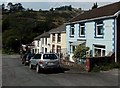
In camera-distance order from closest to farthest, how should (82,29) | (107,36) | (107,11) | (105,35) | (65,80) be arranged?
(65,80) → (107,36) → (105,35) → (107,11) → (82,29)

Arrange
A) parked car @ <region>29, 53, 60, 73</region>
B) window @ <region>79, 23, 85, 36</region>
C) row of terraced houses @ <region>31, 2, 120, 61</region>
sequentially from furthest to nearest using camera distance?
window @ <region>79, 23, 85, 36</region> → row of terraced houses @ <region>31, 2, 120, 61</region> → parked car @ <region>29, 53, 60, 73</region>

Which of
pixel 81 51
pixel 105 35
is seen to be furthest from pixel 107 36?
pixel 81 51

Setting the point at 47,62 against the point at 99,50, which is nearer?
the point at 47,62

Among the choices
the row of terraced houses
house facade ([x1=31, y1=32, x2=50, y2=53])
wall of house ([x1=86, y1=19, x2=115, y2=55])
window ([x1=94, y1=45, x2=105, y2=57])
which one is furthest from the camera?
house facade ([x1=31, y1=32, x2=50, y2=53])

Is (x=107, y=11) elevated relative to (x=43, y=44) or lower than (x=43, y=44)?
elevated

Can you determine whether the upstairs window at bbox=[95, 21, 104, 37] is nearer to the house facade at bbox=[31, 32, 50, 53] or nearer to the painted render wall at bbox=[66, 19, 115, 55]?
the painted render wall at bbox=[66, 19, 115, 55]

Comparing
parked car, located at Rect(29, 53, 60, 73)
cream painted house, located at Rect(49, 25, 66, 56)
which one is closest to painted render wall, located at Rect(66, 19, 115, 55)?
parked car, located at Rect(29, 53, 60, 73)

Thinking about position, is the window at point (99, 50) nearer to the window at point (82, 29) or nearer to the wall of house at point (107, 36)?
the wall of house at point (107, 36)

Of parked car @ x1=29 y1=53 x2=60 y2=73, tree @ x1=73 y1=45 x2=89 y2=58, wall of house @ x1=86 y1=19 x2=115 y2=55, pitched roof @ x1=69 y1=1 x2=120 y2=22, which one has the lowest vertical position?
parked car @ x1=29 y1=53 x2=60 y2=73

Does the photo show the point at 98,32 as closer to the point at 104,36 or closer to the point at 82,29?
the point at 104,36

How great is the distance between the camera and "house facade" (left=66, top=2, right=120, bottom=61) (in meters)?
25.5

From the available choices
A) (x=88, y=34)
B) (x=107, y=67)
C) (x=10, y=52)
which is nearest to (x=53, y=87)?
(x=107, y=67)

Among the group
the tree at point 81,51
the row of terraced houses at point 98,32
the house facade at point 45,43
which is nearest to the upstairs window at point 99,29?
the row of terraced houses at point 98,32

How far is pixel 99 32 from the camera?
28.8m
